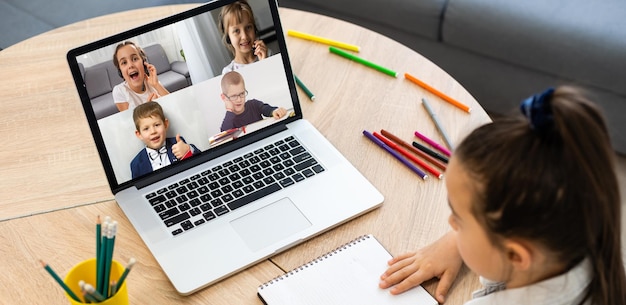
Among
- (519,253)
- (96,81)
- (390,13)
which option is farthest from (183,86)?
(390,13)

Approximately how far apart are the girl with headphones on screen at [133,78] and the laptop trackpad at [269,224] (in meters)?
0.24

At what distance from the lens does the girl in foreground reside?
733mm

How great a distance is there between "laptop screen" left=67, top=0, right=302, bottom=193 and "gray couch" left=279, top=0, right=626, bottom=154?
36.4 inches

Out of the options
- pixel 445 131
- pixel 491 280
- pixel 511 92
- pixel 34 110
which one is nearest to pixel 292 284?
pixel 491 280

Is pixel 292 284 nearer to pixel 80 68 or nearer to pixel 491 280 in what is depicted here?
pixel 491 280

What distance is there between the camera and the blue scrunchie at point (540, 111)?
733 mm

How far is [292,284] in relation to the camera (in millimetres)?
996

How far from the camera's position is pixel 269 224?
1087 mm

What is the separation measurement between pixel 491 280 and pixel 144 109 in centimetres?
56

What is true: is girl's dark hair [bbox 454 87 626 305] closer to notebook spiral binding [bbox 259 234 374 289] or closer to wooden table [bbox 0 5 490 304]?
wooden table [bbox 0 5 490 304]

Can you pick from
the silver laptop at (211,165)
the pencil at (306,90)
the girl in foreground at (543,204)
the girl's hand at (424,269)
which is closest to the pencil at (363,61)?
the pencil at (306,90)

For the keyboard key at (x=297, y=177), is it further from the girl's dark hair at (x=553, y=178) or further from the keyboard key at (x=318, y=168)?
the girl's dark hair at (x=553, y=178)

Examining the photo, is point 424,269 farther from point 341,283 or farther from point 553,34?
point 553,34

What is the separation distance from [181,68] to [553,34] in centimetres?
113
